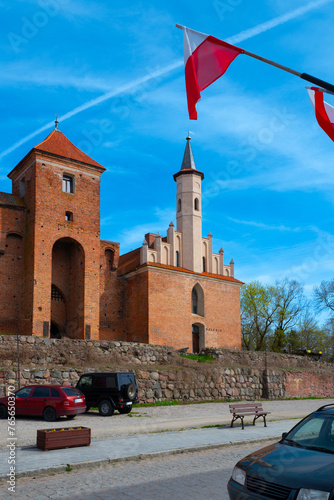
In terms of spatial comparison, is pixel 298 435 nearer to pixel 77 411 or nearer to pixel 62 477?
pixel 62 477

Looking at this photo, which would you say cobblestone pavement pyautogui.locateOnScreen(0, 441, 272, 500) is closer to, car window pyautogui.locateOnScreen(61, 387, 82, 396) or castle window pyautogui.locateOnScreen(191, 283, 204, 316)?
car window pyautogui.locateOnScreen(61, 387, 82, 396)

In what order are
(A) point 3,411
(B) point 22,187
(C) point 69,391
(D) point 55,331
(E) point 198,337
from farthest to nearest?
(E) point 198,337, (D) point 55,331, (B) point 22,187, (A) point 3,411, (C) point 69,391

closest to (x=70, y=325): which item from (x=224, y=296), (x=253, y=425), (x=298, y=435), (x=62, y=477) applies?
(x=224, y=296)

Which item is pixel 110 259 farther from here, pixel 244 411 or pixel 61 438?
pixel 61 438

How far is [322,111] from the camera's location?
9789 mm

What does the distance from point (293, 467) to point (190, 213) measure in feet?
116

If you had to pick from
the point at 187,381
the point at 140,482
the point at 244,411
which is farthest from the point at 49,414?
the point at 187,381

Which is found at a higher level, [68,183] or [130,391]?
[68,183]

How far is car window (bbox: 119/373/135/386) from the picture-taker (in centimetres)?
1812

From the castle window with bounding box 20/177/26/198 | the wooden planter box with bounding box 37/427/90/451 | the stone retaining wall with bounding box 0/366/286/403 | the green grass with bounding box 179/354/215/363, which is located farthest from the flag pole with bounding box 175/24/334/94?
the castle window with bounding box 20/177/26/198

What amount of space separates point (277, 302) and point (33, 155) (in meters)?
34.0

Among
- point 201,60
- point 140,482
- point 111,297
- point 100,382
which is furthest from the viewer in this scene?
point 111,297

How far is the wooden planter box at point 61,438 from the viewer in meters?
10.1

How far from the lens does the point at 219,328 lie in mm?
39844
